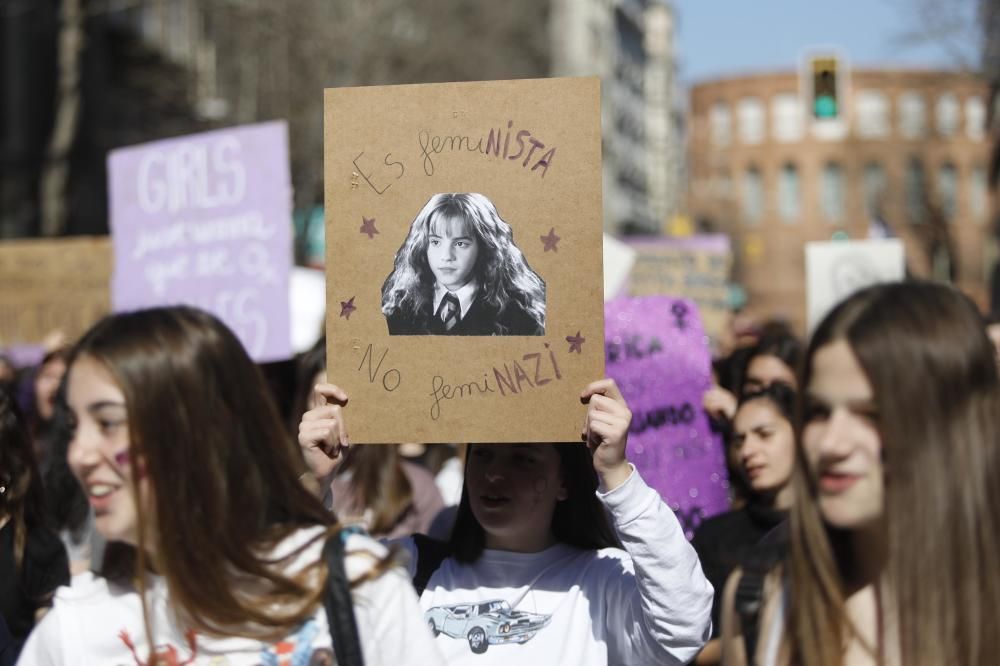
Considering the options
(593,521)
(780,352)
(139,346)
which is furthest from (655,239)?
(139,346)

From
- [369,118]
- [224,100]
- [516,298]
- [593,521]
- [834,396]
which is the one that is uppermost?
[224,100]

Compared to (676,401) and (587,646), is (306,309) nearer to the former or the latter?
(676,401)

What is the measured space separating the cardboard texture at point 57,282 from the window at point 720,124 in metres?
70.5

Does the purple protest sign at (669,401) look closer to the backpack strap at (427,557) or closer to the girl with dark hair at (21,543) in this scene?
the backpack strap at (427,557)

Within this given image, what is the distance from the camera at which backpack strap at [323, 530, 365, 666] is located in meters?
2.11

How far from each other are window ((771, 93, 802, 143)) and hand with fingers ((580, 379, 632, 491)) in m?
75.2

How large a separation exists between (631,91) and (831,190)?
16.9 m

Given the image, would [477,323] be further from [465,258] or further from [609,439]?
[609,439]

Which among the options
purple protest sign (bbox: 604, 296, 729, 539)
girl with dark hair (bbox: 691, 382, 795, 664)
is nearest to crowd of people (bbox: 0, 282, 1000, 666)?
girl with dark hair (bbox: 691, 382, 795, 664)

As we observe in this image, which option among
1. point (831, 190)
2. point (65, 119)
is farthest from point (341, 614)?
point (831, 190)

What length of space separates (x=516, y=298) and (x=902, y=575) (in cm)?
104

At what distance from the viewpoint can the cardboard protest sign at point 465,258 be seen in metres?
2.73

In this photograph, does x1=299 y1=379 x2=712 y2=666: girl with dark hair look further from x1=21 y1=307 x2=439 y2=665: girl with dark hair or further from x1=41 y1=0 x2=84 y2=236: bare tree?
x1=41 y1=0 x2=84 y2=236: bare tree

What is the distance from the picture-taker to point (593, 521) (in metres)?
3.03
